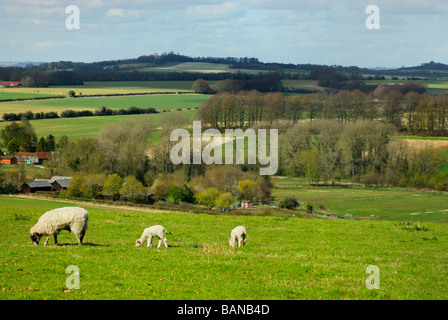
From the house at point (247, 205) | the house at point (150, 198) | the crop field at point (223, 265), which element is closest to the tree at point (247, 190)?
the house at point (247, 205)

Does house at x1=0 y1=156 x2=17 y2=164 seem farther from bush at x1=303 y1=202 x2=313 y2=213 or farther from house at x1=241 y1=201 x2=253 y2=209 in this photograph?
bush at x1=303 y1=202 x2=313 y2=213

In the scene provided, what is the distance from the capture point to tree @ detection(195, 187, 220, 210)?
60.9 meters

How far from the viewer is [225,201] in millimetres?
59656

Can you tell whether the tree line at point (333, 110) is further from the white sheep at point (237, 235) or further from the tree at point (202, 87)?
the white sheep at point (237, 235)

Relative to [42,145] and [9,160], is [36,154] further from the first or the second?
[9,160]

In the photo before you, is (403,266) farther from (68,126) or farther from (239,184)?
(68,126)

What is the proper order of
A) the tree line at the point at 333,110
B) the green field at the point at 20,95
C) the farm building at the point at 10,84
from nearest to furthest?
the tree line at the point at 333,110, the green field at the point at 20,95, the farm building at the point at 10,84

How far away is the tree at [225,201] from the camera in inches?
2335

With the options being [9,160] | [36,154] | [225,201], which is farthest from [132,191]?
[36,154]

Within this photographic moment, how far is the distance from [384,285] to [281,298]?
3.51 meters

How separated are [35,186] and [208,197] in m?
23.6

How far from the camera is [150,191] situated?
65.2 metres

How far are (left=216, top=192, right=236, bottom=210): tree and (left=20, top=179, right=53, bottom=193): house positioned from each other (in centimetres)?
2410

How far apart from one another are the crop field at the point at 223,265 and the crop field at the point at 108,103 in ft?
357
